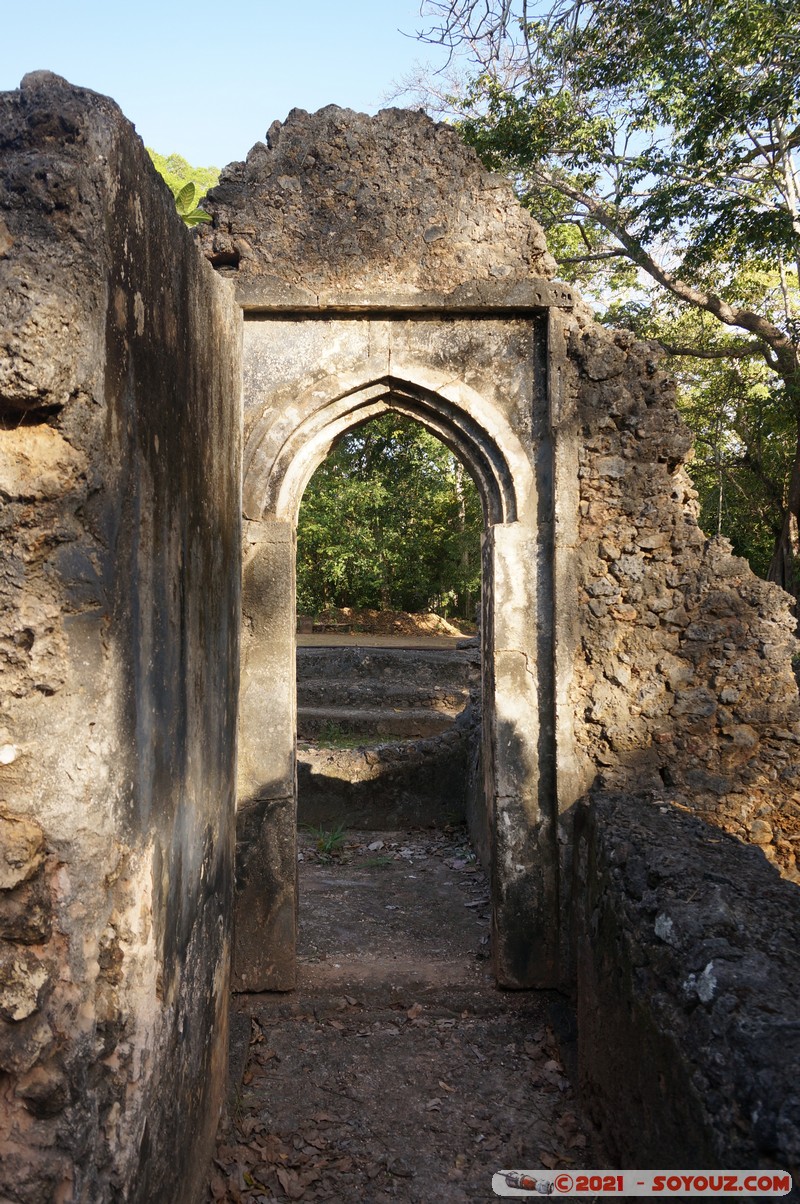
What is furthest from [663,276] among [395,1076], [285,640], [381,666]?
[395,1076]

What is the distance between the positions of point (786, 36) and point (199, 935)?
29.1 feet

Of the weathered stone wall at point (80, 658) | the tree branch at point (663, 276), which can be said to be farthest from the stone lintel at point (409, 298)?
the tree branch at point (663, 276)

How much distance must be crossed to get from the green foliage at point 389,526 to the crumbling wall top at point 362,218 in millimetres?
11805

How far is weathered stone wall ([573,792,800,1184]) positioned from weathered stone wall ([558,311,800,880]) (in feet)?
1.40

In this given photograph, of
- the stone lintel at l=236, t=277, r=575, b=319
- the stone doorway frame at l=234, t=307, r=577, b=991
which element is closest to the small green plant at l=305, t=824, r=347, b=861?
the stone doorway frame at l=234, t=307, r=577, b=991

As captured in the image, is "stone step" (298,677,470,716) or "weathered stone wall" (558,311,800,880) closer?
"weathered stone wall" (558,311,800,880)

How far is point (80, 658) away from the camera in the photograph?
1778 millimetres

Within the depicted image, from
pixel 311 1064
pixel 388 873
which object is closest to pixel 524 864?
pixel 311 1064

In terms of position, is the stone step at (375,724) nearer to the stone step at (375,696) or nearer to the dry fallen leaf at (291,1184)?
the stone step at (375,696)

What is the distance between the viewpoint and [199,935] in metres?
2.72

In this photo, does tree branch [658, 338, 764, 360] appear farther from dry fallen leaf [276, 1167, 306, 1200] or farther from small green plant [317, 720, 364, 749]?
dry fallen leaf [276, 1167, 306, 1200]

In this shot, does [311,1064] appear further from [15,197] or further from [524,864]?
[15,197]

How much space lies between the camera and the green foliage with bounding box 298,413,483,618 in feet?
55.0

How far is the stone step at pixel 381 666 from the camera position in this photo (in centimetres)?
1243
